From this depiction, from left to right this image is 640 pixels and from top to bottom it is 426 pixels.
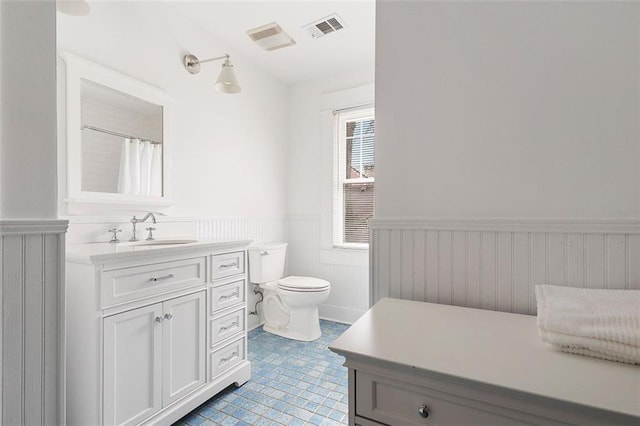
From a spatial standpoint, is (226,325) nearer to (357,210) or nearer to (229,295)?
(229,295)

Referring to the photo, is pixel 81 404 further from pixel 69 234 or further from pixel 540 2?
pixel 540 2

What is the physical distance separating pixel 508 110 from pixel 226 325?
180 centimetres

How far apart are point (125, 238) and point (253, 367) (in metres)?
1.20

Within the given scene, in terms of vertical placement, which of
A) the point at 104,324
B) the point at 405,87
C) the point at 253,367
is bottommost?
the point at 253,367

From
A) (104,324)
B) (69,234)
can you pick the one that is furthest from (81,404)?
(69,234)

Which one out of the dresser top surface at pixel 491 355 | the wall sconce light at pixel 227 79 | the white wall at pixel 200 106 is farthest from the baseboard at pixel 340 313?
the wall sconce light at pixel 227 79

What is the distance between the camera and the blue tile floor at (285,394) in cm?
163

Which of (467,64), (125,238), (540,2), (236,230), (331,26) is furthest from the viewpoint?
(236,230)

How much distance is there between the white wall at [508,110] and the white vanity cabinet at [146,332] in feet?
3.54

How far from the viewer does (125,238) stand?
1.89 meters

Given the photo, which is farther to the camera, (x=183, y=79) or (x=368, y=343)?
(x=183, y=79)

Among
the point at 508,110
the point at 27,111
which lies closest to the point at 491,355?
the point at 508,110

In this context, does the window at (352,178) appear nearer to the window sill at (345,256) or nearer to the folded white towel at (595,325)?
the window sill at (345,256)

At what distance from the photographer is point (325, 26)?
7.69 ft
